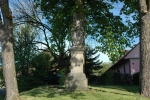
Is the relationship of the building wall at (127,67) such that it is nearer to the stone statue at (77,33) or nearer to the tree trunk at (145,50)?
the stone statue at (77,33)

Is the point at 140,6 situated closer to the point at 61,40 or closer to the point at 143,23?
the point at 143,23

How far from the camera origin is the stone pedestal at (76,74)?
1270 centimetres

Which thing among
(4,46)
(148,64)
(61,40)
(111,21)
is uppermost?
(111,21)

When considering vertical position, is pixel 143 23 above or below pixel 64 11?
below

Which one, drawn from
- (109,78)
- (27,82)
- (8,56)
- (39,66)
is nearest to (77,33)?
(8,56)

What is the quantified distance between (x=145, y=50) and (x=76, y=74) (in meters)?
3.70

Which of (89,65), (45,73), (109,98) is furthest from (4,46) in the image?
(89,65)

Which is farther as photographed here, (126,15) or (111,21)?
(126,15)

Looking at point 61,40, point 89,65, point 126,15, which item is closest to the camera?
point 61,40

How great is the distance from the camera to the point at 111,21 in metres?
18.2

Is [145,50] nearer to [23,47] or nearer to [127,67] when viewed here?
[23,47]

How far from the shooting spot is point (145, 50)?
1129cm

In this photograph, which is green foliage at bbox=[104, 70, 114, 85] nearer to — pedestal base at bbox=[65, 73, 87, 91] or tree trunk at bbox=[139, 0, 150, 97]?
pedestal base at bbox=[65, 73, 87, 91]

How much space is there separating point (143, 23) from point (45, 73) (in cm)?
1897
